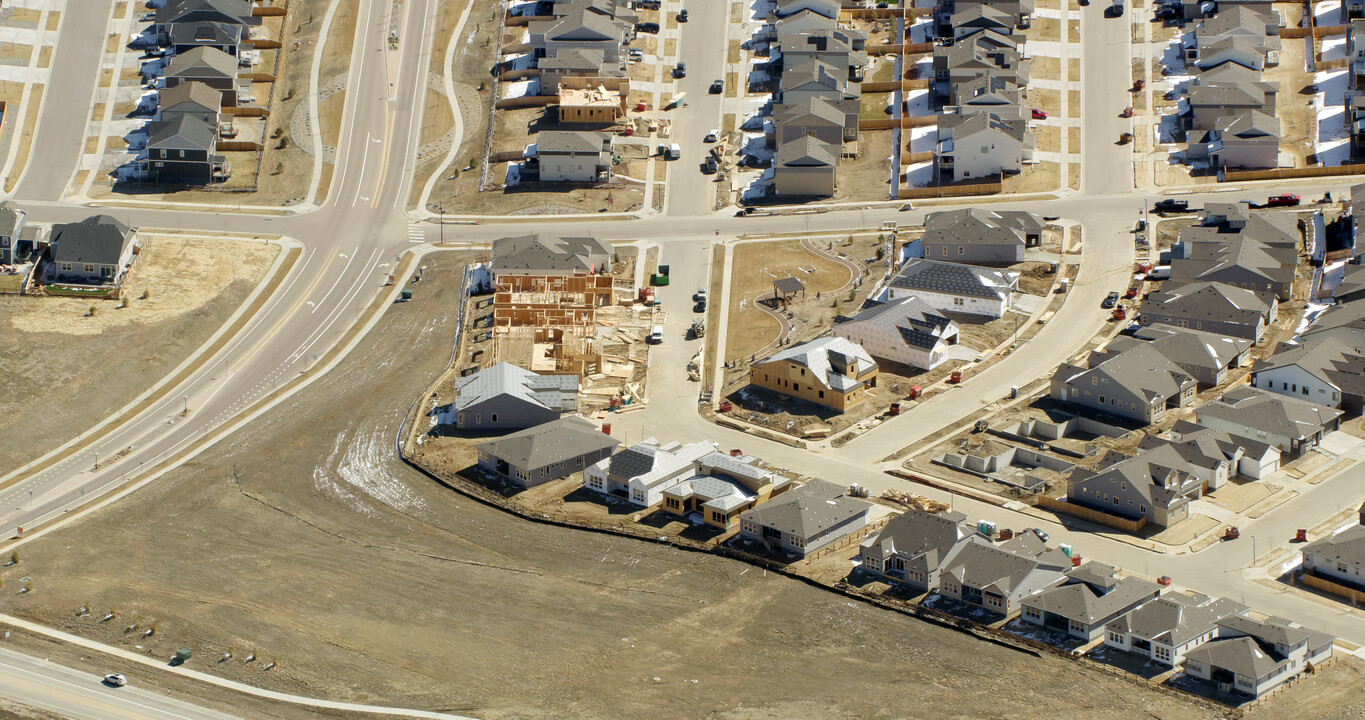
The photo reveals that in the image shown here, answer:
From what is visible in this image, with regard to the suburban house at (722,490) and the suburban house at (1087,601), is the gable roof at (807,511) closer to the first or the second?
the suburban house at (722,490)

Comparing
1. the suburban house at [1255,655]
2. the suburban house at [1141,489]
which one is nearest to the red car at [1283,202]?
the suburban house at [1141,489]

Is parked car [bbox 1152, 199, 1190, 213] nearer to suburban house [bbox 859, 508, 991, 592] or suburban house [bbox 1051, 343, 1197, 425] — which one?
suburban house [bbox 1051, 343, 1197, 425]

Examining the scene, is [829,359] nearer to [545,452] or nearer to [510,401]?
[510,401]

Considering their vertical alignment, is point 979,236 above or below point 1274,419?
above

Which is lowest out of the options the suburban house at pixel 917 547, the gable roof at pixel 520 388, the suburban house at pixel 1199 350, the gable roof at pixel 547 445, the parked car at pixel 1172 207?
the suburban house at pixel 917 547

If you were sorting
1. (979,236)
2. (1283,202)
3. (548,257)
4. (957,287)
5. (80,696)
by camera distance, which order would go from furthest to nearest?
(1283,202) < (548,257) < (979,236) < (957,287) < (80,696)

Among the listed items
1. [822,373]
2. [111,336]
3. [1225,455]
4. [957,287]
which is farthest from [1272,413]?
[111,336]

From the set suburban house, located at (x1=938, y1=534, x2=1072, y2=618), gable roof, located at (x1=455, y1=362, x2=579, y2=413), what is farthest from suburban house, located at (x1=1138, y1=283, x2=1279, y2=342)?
gable roof, located at (x1=455, y1=362, x2=579, y2=413)

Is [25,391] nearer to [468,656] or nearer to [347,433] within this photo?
[347,433]

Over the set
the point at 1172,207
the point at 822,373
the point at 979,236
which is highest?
the point at 1172,207
